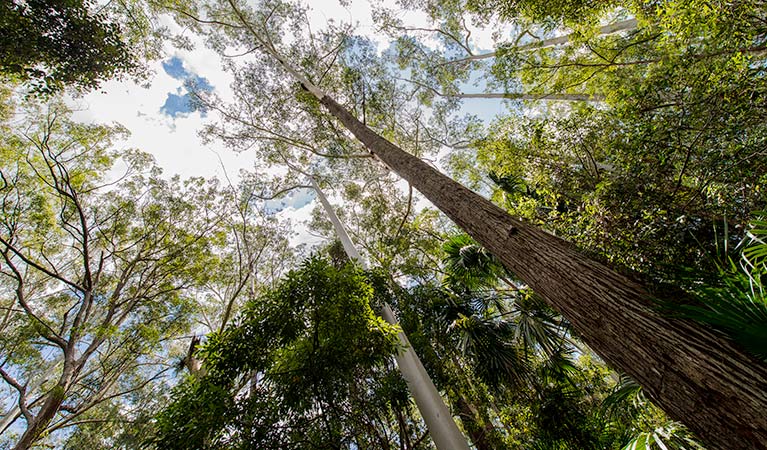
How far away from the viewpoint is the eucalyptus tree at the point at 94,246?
5812mm

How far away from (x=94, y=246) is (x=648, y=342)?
1130 centimetres

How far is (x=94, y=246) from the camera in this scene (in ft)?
25.0

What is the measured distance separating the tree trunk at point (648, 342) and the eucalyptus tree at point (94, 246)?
7377 millimetres

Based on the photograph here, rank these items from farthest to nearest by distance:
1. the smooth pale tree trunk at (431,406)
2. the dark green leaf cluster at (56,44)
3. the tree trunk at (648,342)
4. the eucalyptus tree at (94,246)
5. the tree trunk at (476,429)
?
the eucalyptus tree at (94,246)
the dark green leaf cluster at (56,44)
the tree trunk at (476,429)
the smooth pale tree trunk at (431,406)
the tree trunk at (648,342)

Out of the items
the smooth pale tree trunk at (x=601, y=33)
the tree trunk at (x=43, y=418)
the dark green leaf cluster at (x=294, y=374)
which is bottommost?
the dark green leaf cluster at (x=294, y=374)

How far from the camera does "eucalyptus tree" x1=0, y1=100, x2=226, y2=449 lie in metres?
5.81

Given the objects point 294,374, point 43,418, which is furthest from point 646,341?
point 43,418

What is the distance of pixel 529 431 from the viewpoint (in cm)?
393

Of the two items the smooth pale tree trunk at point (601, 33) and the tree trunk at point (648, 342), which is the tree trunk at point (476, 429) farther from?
the smooth pale tree trunk at point (601, 33)

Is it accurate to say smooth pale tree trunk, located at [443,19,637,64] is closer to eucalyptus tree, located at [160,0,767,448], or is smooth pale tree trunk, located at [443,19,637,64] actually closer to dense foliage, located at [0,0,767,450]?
dense foliage, located at [0,0,767,450]

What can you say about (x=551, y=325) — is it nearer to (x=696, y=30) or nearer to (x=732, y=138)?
(x=732, y=138)

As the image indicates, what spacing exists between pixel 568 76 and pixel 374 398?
6.75 m

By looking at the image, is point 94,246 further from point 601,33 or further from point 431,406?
point 601,33

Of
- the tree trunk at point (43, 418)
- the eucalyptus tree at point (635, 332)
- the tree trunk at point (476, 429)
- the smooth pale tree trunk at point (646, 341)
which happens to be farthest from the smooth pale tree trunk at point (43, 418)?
the smooth pale tree trunk at point (646, 341)
